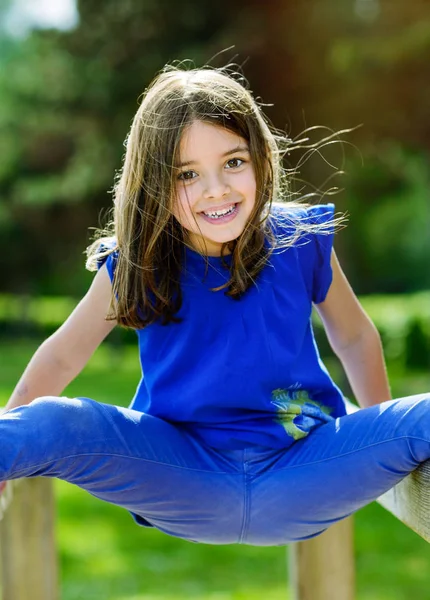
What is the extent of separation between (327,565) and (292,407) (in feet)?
1.99

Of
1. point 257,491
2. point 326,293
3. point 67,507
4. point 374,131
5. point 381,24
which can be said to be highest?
point 381,24

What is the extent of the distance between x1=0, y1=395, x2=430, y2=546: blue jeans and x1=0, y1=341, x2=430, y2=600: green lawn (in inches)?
112

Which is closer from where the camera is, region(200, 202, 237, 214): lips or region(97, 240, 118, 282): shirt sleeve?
region(200, 202, 237, 214): lips

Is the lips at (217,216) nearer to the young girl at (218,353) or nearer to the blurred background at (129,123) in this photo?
the young girl at (218,353)

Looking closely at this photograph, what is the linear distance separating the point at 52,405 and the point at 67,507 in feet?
17.6

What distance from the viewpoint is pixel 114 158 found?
Result: 932cm

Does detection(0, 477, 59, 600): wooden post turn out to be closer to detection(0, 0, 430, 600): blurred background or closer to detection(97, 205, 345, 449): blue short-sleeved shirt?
detection(97, 205, 345, 449): blue short-sleeved shirt

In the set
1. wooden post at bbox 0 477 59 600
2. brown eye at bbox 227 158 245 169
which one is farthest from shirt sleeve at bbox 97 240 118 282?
wooden post at bbox 0 477 59 600

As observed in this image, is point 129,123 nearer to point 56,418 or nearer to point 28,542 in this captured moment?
point 28,542

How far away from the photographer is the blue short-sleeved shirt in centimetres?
162

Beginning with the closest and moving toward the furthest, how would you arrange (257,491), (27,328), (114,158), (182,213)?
(257,491), (182,213), (114,158), (27,328)

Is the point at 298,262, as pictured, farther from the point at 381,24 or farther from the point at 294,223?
the point at 381,24

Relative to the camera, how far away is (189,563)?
4992 millimetres

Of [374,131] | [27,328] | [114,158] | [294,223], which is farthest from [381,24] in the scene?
[27,328]
